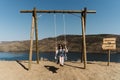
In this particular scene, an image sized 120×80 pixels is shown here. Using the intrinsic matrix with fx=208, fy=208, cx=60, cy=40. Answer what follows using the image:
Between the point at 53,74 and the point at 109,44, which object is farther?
the point at 109,44

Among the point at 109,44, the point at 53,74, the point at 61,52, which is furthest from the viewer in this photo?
the point at 109,44

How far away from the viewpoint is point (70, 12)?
55.1 feet

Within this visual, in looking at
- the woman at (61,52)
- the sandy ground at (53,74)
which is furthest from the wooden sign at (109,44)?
the woman at (61,52)

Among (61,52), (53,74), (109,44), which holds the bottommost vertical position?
(53,74)

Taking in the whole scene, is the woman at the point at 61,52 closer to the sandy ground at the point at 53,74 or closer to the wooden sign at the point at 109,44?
the sandy ground at the point at 53,74

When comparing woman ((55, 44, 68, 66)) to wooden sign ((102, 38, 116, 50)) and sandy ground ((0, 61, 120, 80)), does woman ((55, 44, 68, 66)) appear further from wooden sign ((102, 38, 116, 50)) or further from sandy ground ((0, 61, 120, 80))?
wooden sign ((102, 38, 116, 50))

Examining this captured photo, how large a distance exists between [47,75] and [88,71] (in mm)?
3144

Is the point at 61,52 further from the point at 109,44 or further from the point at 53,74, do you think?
the point at 109,44

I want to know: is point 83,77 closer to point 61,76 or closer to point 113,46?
point 61,76

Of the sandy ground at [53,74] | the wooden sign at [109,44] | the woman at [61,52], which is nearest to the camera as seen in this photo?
the sandy ground at [53,74]

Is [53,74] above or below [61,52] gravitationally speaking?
below

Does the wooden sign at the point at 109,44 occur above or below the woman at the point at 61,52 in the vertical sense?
above

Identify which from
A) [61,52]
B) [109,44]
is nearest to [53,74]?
[61,52]

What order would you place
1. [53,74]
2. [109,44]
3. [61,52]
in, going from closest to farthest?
1. [53,74]
2. [61,52]
3. [109,44]
